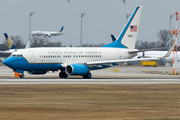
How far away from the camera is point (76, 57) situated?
48500 millimetres

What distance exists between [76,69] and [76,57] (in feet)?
12.9

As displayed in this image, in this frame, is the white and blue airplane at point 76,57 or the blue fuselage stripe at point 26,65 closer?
the blue fuselage stripe at point 26,65

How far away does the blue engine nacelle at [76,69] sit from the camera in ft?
147

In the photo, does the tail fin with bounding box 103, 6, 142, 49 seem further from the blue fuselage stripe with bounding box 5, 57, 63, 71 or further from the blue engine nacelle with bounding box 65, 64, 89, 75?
the blue fuselage stripe with bounding box 5, 57, 63, 71

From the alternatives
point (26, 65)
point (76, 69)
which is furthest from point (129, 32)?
point (26, 65)

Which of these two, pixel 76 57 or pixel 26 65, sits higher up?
pixel 76 57

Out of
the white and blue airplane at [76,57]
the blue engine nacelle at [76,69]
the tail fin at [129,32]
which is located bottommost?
the blue engine nacelle at [76,69]

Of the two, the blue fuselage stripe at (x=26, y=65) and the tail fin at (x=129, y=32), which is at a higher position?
the tail fin at (x=129, y=32)

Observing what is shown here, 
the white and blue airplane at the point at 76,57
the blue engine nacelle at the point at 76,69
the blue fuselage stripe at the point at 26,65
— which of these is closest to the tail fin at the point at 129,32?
the white and blue airplane at the point at 76,57

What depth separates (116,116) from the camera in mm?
16656

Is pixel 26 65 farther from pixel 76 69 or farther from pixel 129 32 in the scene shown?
pixel 129 32

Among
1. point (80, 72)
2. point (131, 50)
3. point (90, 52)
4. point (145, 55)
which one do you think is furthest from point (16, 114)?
point (145, 55)

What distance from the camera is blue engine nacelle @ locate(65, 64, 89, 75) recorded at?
1762 inches

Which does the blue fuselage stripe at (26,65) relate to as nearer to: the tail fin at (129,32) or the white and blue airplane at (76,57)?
the white and blue airplane at (76,57)
